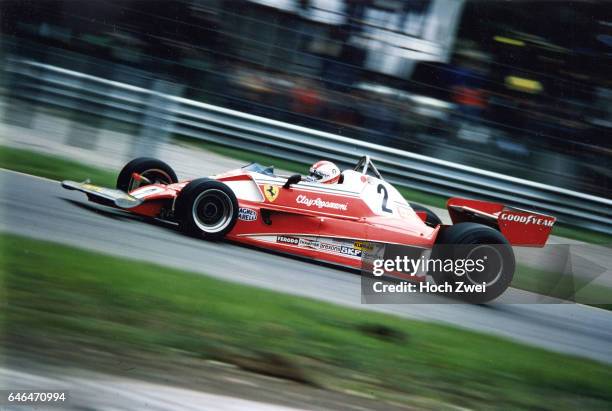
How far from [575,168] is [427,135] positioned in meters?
2.20

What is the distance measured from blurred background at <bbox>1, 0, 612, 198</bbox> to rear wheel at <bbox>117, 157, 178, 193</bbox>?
10.6 ft

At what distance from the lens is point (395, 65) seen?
1116 centimetres

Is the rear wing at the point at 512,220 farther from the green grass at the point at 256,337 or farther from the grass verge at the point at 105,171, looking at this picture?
the grass verge at the point at 105,171

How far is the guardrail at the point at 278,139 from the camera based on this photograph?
9828 mm

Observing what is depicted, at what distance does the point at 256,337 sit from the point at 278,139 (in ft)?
17.2

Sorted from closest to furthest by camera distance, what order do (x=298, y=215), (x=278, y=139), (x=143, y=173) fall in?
(x=298, y=215) < (x=143, y=173) < (x=278, y=139)

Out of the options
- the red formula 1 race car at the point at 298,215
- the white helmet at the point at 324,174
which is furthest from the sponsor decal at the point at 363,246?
the white helmet at the point at 324,174

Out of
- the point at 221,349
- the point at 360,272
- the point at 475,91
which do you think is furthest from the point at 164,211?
the point at 475,91

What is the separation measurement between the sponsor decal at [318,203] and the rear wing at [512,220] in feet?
4.13

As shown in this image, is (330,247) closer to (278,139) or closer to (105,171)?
(278,139)

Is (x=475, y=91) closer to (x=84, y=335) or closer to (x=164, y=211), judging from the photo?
(x=164, y=211)

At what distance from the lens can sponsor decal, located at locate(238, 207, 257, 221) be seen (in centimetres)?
729

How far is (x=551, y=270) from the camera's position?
354 inches

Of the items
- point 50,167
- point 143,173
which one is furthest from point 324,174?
point 50,167
